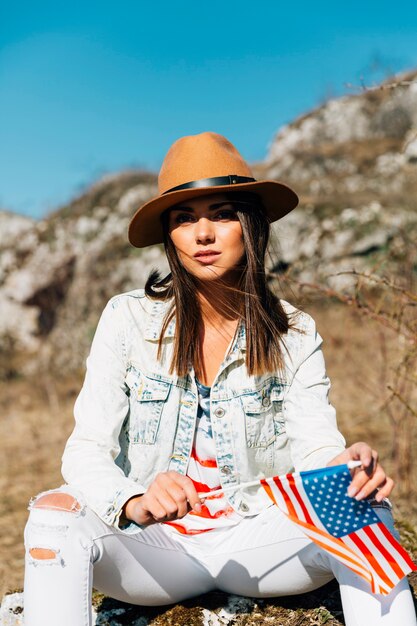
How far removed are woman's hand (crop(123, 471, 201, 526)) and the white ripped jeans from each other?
197 millimetres

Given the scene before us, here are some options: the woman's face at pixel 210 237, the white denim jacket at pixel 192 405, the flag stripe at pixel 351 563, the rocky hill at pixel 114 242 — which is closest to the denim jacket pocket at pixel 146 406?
the white denim jacket at pixel 192 405

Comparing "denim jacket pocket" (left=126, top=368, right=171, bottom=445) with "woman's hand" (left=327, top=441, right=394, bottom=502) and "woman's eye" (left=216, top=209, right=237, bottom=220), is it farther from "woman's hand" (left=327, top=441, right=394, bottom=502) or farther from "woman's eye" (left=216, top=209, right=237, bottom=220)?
"woman's hand" (left=327, top=441, right=394, bottom=502)

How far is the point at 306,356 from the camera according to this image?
213 centimetres

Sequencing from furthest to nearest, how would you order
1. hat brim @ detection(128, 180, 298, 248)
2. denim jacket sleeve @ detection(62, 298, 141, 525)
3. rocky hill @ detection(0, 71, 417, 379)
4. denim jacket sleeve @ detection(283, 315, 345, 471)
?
rocky hill @ detection(0, 71, 417, 379)
hat brim @ detection(128, 180, 298, 248)
denim jacket sleeve @ detection(283, 315, 345, 471)
denim jacket sleeve @ detection(62, 298, 141, 525)

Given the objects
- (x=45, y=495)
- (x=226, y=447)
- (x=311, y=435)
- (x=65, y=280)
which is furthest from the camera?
(x=65, y=280)

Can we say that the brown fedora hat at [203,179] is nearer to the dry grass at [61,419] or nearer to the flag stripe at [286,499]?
the flag stripe at [286,499]

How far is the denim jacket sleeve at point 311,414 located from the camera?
6.23 feet

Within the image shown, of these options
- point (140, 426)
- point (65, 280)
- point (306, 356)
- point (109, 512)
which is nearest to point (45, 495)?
point (109, 512)

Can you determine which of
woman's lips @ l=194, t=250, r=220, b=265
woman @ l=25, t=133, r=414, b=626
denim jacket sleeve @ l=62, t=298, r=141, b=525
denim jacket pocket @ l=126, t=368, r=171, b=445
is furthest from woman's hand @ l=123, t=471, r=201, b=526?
woman's lips @ l=194, t=250, r=220, b=265

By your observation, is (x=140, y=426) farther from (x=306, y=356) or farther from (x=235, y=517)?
(x=306, y=356)

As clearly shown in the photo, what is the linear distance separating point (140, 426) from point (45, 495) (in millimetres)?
472

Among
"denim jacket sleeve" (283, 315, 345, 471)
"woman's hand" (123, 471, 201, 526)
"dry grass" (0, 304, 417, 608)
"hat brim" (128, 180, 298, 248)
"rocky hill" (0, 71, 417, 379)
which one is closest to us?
"woman's hand" (123, 471, 201, 526)

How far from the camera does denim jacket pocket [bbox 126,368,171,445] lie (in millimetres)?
2096

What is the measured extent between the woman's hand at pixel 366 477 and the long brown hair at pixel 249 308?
0.57 m
